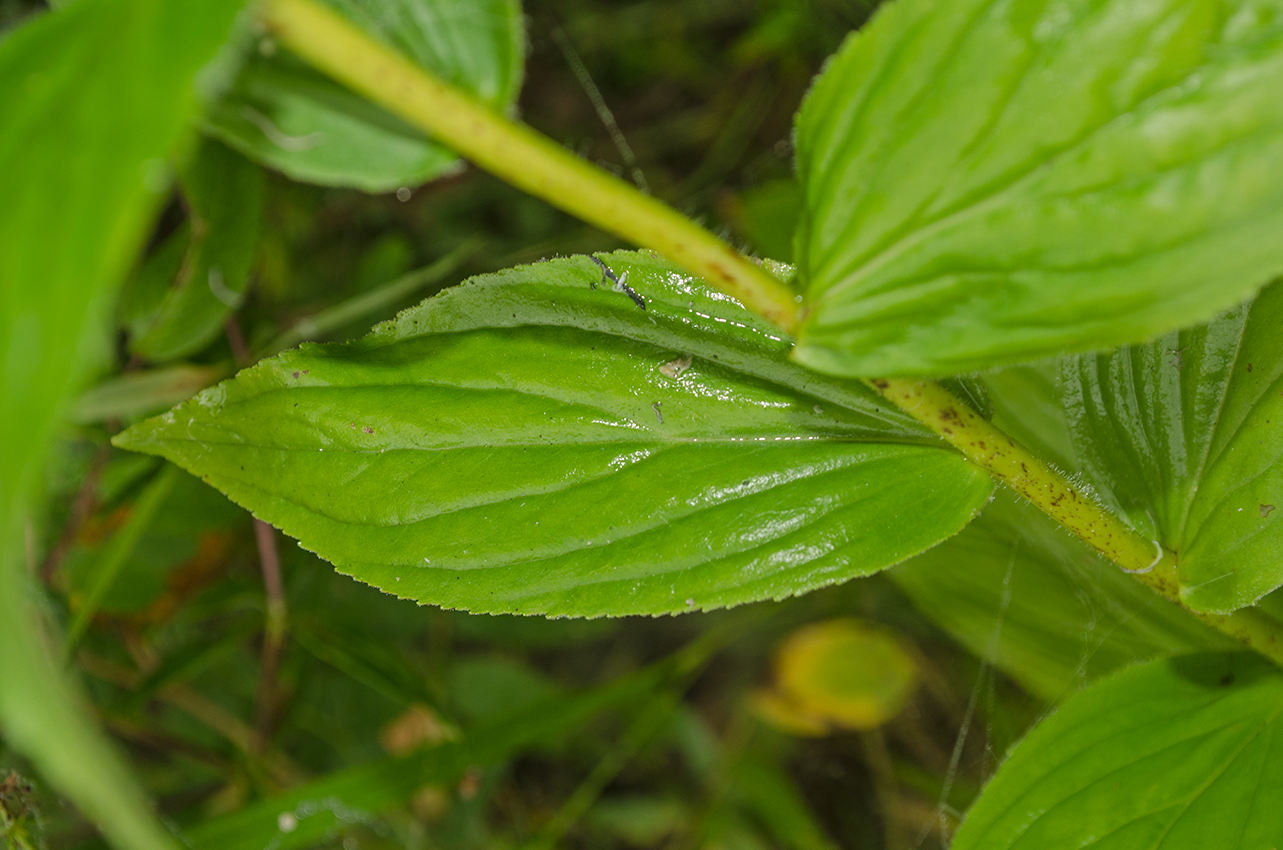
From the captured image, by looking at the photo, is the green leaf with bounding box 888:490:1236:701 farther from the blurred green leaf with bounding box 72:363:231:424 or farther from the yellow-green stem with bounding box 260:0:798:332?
the blurred green leaf with bounding box 72:363:231:424

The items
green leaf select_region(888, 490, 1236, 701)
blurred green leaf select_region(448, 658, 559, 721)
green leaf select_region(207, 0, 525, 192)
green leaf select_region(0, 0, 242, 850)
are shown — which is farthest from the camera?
blurred green leaf select_region(448, 658, 559, 721)

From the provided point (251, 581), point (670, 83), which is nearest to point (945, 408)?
point (251, 581)

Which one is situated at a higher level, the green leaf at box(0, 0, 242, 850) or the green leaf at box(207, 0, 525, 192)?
the green leaf at box(207, 0, 525, 192)

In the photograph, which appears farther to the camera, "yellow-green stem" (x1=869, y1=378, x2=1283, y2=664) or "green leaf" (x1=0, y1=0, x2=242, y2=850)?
"yellow-green stem" (x1=869, y1=378, x2=1283, y2=664)

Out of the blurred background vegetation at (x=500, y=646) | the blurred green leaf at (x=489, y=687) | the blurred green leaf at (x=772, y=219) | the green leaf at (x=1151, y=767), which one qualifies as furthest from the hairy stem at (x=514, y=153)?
the blurred green leaf at (x=489, y=687)

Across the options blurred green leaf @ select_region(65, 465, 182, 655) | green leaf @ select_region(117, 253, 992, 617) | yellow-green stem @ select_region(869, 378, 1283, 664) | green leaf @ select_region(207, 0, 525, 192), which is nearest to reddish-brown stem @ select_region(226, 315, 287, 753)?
blurred green leaf @ select_region(65, 465, 182, 655)

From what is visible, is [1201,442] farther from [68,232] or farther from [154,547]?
[154,547]
